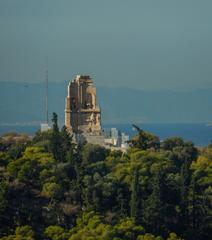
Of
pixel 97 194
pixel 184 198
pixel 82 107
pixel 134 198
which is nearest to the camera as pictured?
pixel 134 198

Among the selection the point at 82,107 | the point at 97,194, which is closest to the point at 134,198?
the point at 97,194

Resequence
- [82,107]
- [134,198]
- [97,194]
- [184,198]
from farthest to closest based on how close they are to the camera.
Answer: [82,107]
[184,198]
[97,194]
[134,198]

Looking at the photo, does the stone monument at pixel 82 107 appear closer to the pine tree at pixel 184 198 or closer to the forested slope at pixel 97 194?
the forested slope at pixel 97 194

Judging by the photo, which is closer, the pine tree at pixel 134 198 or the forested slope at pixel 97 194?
the forested slope at pixel 97 194

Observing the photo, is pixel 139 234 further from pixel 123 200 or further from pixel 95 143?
pixel 95 143

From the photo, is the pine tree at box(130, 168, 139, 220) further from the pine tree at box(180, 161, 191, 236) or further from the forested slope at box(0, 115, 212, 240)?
the pine tree at box(180, 161, 191, 236)

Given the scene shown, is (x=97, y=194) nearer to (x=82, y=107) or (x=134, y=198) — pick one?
(x=134, y=198)

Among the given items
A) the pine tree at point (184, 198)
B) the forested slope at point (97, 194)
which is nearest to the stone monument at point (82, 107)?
the forested slope at point (97, 194)

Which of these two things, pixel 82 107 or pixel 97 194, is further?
pixel 82 107

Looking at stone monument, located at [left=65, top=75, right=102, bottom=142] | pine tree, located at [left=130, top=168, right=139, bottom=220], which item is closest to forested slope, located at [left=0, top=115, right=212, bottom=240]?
pine tree, located at [left=130, top=168, right=139, bottom=220]

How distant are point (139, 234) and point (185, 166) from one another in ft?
19.2

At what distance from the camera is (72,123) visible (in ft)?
196

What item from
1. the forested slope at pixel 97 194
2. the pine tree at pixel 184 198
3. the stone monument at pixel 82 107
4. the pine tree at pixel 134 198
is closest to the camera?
the forested slope at pixel 97 194

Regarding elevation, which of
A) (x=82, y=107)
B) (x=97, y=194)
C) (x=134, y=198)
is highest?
(x=82, y=107)
